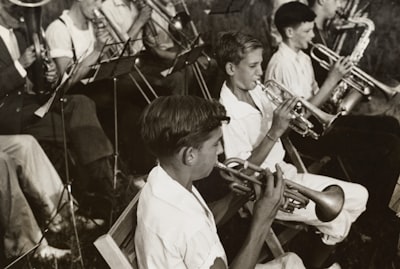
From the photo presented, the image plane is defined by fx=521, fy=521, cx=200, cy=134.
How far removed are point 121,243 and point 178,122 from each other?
1.34 ft

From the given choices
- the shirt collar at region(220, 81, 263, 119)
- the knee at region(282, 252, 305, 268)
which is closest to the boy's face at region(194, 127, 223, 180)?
the knee at region(282, 252, 305, 268)

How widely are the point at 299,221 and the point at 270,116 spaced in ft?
1.61

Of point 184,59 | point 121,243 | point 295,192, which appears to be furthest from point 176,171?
point 184,59

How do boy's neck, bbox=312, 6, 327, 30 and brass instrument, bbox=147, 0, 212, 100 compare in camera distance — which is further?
brass instrument, bbox=147, 0, 212, 100

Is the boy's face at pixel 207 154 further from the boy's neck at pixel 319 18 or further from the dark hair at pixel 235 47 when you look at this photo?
the boy's neck at pixel 319 18

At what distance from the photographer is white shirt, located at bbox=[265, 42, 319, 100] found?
2508mm

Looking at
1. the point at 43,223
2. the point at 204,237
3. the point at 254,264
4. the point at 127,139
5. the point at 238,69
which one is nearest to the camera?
the point at 204,237

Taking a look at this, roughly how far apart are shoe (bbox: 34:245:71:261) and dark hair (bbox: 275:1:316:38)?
1496mm

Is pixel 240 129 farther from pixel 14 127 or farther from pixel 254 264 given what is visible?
pixel 14 127

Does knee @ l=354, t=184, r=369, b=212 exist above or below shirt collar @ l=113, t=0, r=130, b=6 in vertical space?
below

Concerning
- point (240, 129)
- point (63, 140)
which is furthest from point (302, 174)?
point (63, 140)

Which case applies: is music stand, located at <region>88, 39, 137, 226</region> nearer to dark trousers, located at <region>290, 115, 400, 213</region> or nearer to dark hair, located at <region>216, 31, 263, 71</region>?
dark hair, located at <region>216, 31, 263, 71</region>

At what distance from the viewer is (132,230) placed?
64.7 inches

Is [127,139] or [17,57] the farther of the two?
[127,139]
